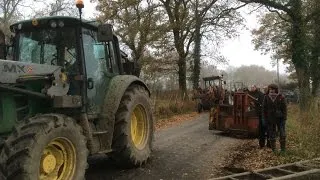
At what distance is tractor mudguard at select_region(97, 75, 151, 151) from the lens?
26.3ft

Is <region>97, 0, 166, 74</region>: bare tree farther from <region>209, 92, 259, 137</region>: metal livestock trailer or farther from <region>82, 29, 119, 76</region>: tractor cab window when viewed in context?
<region>82, 29, 119, 76</region>: tractor cab window

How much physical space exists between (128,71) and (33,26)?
8.64 ft

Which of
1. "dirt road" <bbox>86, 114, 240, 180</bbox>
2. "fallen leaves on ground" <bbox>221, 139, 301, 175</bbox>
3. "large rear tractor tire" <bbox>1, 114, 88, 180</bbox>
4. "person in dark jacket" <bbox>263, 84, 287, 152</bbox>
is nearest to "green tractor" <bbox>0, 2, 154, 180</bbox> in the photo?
"large rear tractor tire" <bbox>1, 114, 88, 180</bbox>

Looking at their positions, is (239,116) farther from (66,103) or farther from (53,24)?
(66,103)

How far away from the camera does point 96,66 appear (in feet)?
27.1

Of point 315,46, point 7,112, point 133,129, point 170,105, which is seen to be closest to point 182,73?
point 170,105

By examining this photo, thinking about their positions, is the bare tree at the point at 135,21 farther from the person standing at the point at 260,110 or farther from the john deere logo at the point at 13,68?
the john deere logo at the point at 13,68

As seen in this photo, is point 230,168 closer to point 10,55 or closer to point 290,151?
point 290,151

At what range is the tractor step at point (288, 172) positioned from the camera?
7.66 meters

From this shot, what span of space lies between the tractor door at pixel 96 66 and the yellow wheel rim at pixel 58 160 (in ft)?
4.39

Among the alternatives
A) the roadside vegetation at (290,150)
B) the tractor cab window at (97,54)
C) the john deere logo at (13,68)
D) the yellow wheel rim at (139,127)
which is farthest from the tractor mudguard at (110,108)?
the roadside vegetation at (290,150)

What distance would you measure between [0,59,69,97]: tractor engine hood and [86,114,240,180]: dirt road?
1.81 metres

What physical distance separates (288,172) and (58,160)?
4053 millimetres

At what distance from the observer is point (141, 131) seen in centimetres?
955
